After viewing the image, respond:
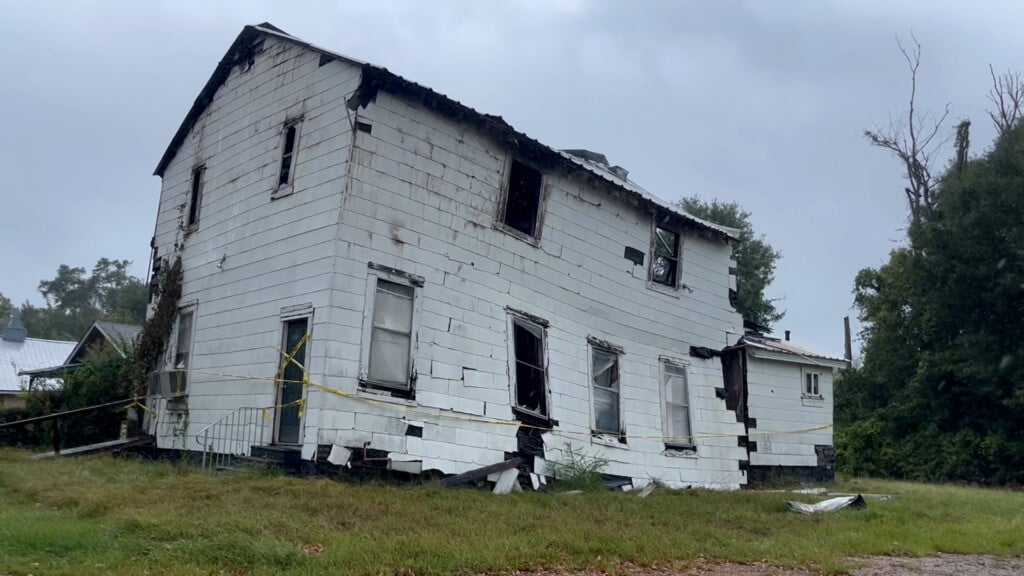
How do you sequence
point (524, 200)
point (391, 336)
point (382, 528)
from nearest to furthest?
point (382, 528) → point (391, 336) → point (524, 200)

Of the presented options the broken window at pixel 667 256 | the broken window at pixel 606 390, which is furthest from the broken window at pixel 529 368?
the broken window at pixel 667 256

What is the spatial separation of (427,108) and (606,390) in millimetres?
5811

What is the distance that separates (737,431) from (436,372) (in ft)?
25.3

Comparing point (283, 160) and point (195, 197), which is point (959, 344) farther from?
point (195, 197)

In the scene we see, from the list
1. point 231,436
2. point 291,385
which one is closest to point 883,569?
point 291,385

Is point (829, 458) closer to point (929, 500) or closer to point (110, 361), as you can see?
point (929, 500)

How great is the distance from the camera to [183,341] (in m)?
14.8

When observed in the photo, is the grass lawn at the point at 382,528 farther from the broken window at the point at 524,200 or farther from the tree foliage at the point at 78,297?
the tree foliage at the point at 78,297

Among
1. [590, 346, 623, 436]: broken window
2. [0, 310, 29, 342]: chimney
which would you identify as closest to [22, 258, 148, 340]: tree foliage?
[0, 310, 29, 342]: chimney

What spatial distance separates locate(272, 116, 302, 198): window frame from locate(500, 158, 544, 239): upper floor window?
3473 mm

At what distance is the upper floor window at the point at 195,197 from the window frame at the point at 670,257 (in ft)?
27.2

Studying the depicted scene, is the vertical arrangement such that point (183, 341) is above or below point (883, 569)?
above

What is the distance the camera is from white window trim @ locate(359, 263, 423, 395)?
11.6 m

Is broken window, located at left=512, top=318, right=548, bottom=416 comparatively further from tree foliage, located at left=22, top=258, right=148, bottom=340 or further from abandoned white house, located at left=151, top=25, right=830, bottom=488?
tree foliage, located at left=22, top=258, right=148, bottom=340
